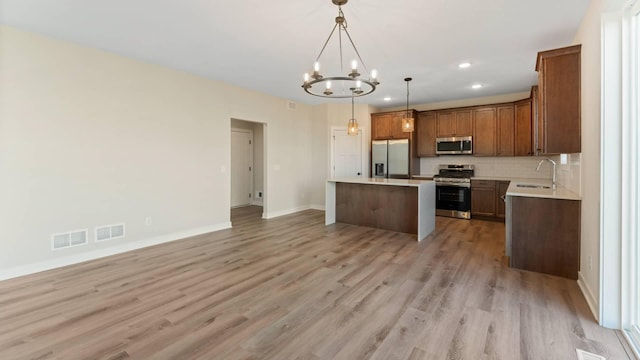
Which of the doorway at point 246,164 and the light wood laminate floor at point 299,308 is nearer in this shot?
the light wood laminate floor at point 299,308

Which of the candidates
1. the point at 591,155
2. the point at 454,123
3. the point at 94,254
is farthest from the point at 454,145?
the point at 94,254

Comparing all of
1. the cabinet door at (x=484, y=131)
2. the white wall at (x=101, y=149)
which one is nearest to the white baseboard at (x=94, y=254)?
the white wall at (x=101, y=149)

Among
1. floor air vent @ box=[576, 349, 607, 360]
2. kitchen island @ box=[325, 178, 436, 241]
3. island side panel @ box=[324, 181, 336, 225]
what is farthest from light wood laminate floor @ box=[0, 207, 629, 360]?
island side panel @ box=[324, 181, 336, 225]

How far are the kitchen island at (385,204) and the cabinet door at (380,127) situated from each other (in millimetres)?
2323

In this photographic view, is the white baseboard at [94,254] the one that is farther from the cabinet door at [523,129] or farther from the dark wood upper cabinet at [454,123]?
the cabinet door at [523,129]

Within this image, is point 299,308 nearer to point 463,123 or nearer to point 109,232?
point 109,232

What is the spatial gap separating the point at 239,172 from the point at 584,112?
23.7ft

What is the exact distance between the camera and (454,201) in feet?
20.7

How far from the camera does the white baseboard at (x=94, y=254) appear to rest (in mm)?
3195

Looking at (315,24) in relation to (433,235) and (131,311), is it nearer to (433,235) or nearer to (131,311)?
(131,311)

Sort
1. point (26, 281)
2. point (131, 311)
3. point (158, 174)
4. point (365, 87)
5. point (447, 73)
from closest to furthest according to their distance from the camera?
1. point (131, 311)
2. point (26, 281)
3. point (158, 174)
4. point (447, 73)
5. point (365, 87)

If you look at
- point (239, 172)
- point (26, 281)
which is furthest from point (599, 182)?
point (239, 172)

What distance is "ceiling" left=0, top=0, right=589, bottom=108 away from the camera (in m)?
2.77

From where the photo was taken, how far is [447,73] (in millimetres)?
4797
